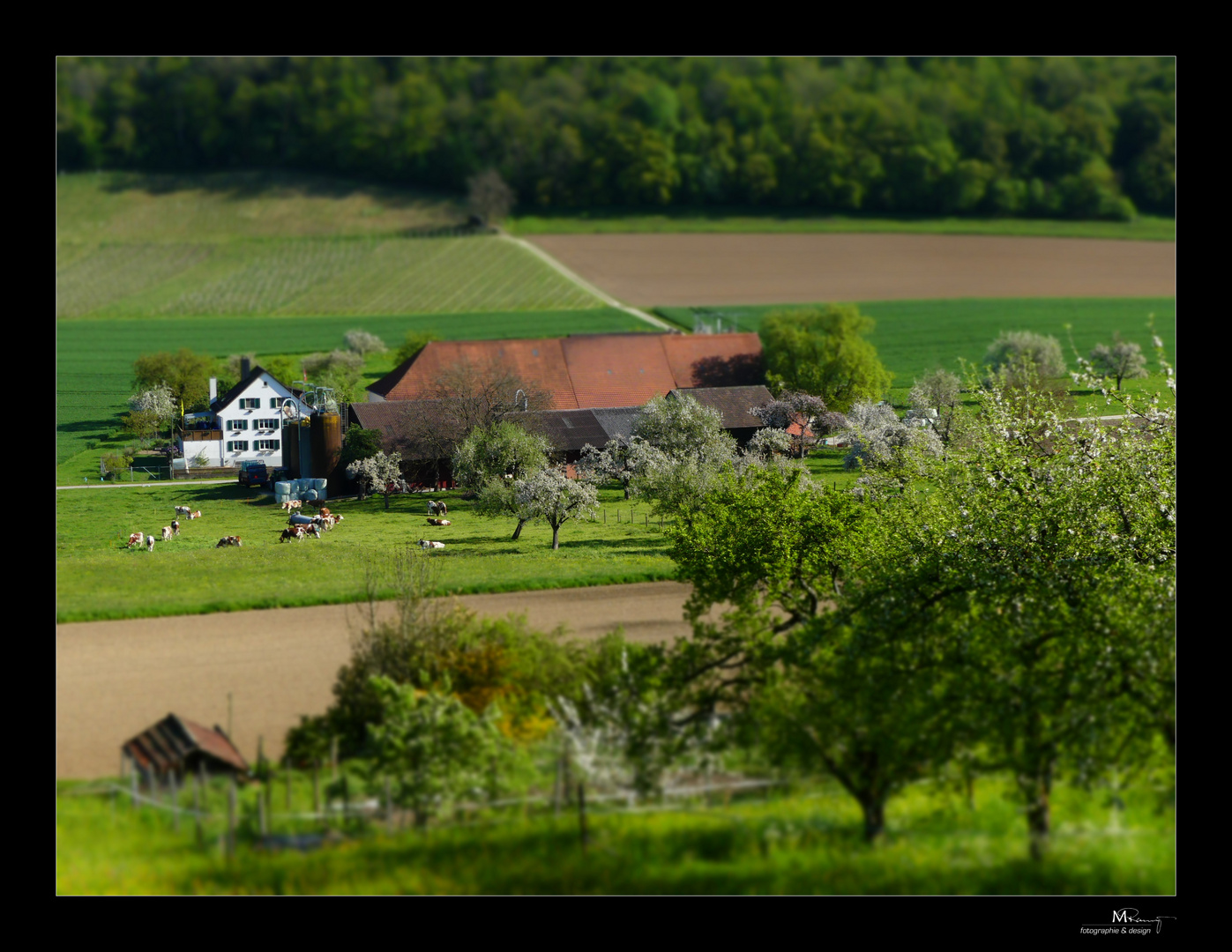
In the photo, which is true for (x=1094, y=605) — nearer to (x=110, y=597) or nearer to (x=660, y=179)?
(x=110, y=597)

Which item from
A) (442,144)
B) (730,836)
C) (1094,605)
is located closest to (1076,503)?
(1094,605)

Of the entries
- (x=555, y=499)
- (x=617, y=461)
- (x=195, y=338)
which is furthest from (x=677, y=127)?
(x=195, y=338)

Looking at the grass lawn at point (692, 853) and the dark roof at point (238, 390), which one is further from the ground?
the dark roof at point (238, 390)

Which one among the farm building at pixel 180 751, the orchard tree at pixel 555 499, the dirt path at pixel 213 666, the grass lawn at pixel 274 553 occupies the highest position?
the orchard tree at pixel 555 499

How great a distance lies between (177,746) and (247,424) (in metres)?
5.48

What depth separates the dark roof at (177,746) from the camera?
11844mm

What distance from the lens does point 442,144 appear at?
24750 mm

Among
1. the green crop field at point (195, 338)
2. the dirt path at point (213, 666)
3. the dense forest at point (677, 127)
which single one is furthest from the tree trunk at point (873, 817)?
the green crop field at point (195, 338)

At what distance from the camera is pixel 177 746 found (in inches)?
471

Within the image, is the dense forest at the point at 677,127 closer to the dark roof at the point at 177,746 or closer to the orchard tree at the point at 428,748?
the dark roof at the point at 177,746

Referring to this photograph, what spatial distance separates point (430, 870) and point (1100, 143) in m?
17.6

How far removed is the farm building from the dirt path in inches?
3.9

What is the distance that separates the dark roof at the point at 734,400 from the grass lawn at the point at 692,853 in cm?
619

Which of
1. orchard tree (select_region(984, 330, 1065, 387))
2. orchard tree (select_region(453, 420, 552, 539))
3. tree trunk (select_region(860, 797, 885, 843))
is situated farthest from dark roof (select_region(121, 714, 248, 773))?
orchard tree (select_region(984, 330, 1065, 387))
